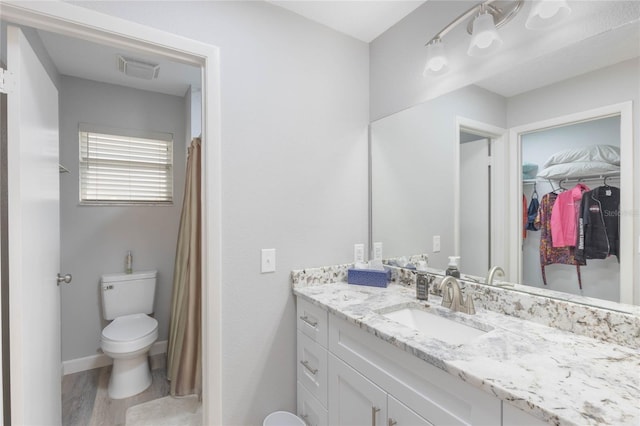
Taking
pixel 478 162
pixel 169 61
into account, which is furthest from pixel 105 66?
pixel 478 162

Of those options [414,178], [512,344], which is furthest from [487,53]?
[512,344]

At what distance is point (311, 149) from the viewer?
5.47ft

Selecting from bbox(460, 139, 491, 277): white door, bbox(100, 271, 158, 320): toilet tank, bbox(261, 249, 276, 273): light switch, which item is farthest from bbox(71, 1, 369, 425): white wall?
bbox(100, 271, 158, 320): toilet tank

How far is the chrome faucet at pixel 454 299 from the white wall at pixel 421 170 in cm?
22

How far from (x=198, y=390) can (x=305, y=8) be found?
8.43 ft

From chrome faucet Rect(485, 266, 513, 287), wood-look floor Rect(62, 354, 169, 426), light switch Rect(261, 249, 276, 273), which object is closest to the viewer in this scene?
chrome faucet Rect(485, 266, 513, 287)

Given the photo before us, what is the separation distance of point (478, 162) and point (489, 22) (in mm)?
583

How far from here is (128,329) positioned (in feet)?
7.10

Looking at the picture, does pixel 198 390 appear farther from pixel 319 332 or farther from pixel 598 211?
pixel 598 211

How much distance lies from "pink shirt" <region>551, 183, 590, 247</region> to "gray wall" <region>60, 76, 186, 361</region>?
2.80 metres

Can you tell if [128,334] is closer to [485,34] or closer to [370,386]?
[370,386]

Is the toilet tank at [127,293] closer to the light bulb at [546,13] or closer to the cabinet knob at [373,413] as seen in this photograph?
the cabinet knob at [373,413]

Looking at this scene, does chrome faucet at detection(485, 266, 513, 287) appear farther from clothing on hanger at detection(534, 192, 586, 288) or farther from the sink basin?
the sink basin

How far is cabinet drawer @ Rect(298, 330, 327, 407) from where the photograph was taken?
53.2 inches
